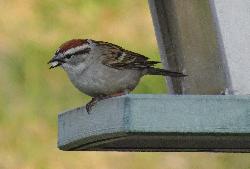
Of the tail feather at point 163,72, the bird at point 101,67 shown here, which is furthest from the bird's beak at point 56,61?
the tail feather at point 163,72

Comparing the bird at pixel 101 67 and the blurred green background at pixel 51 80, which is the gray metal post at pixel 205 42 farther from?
the blurred green background at pixel 51 80

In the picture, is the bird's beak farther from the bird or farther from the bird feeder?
the bird feeder

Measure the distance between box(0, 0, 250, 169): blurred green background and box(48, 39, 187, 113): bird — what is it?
2333 millimetres

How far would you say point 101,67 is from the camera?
197 inches

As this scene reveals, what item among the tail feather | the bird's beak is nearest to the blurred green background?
the tail feather

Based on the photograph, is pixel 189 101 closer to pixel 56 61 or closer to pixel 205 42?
pixel 205 42

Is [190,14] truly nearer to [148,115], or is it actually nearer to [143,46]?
[148,115]

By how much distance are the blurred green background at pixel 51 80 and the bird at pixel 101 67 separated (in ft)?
7.66

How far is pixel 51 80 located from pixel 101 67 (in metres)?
3.48

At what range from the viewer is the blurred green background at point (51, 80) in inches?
304

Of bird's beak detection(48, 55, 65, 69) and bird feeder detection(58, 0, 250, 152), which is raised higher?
bird's beak detection(48, 55, 65, 69)

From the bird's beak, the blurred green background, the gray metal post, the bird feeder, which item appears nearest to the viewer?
the bird feeder

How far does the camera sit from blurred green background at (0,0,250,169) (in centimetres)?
771

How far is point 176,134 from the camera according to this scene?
4246 millimetres
